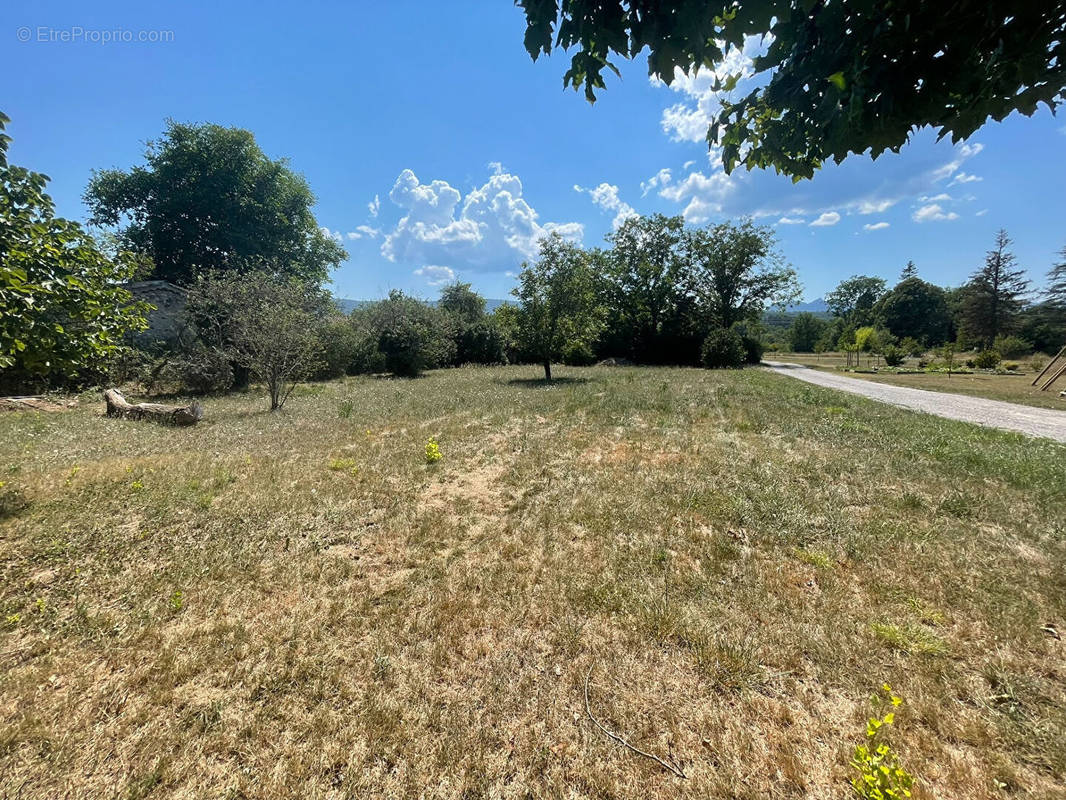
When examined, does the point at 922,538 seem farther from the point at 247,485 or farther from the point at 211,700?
the point at 247,485

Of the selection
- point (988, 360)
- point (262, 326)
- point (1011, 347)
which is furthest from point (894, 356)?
point (262, 326)

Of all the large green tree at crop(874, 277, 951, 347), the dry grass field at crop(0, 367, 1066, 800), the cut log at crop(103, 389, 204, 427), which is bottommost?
the dry grass field at crop(0, 367, 1066, 800)

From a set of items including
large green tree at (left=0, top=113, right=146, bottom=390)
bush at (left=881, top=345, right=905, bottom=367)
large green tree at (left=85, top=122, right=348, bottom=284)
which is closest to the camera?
large green tree at (left=0, top=113, right=146, bottom=390)

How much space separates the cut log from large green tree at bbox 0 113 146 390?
17.7ft

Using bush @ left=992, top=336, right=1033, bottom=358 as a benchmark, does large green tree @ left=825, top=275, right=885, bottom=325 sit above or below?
above

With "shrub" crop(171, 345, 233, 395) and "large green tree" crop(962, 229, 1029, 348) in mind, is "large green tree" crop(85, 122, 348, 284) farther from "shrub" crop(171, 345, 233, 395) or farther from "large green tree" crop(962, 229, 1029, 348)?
"large green tree" crop(962, 229, 1029, 348)

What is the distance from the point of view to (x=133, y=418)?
9727 millimetres

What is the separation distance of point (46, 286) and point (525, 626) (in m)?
5.76

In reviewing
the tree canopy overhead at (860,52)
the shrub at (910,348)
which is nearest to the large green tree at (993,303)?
the shrub at (910,348)

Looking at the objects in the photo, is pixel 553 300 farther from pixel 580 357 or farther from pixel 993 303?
pixel 993 303

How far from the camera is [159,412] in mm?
9680

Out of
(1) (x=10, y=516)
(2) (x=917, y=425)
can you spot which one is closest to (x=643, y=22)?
(1) (x=10, y=516)

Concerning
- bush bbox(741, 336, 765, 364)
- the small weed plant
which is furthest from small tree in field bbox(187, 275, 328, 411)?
bush bbox(741, 336, 765, 364)

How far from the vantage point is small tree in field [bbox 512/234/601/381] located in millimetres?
17656
